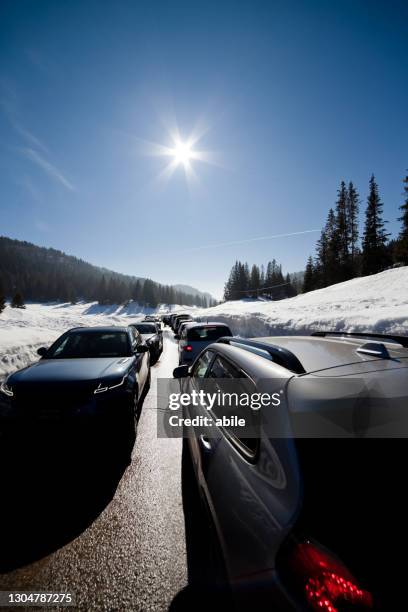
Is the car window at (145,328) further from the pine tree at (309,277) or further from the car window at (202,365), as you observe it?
the pine tree at (309,277)

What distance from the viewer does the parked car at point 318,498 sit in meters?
0.94

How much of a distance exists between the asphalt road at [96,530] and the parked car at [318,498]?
72 centimetres

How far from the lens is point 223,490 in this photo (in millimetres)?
1725

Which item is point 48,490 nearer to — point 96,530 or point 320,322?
point 96,530

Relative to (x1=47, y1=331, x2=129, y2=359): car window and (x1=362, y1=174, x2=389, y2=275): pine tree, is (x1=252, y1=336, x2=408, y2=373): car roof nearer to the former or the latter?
(x1=47, y1=331, x2=129, y2=359): car window

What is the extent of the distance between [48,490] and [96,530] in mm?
906

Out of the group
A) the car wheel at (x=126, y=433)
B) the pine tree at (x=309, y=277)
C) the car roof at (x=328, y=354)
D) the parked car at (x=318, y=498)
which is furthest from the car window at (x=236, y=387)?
the pine tree at (x=309, y=277)

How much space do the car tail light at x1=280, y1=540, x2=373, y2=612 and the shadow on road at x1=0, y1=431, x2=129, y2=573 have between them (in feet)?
7.91

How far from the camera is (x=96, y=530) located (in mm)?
2508

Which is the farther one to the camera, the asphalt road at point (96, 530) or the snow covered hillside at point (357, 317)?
the snow covered hillside at point (357, 317)

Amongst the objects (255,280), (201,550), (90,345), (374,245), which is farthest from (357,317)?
(255,280)

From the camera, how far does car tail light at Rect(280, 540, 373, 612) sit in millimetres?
887

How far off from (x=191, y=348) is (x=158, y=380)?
1.64m

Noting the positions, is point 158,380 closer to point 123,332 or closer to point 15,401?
point 123,332
